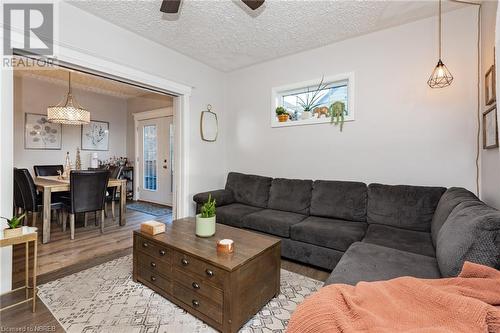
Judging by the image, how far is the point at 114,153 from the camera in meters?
5.98

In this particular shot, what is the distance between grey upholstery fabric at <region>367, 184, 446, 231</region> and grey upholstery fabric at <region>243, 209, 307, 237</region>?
77 centimetres

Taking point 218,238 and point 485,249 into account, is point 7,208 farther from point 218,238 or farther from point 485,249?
point 485,249

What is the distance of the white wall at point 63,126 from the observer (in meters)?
4.46

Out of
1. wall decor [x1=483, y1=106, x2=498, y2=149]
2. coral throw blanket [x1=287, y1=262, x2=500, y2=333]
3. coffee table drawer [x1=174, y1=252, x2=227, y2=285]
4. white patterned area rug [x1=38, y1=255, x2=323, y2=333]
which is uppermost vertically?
wall decor [x1=483, y1=106, x2=498, y2=149]

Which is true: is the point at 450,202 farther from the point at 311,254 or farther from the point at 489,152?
the point at 311,254

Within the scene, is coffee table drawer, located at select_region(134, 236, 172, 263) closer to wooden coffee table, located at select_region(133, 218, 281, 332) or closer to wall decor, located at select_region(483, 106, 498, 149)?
wooden coffee table, located at select_region(133, 218, 281, 332)

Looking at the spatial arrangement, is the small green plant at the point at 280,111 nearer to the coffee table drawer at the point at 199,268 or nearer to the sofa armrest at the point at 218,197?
the sofa armrest at the point at 218,197

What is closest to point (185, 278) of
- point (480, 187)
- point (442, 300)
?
point (442, 300)

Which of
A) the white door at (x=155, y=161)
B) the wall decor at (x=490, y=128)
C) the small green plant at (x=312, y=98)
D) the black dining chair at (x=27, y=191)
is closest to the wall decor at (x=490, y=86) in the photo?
the wall decor at (x=490, y=128)

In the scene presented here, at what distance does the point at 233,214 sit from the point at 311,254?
1021 millimetres

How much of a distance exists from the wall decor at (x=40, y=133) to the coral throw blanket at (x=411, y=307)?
587cm

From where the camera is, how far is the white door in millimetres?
5395

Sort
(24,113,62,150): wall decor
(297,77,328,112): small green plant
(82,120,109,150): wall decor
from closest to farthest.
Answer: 1. (297,77,328,112): small green plant
2. (24,113,62,150): wall decor
3. (82,120,109,150): wall decor

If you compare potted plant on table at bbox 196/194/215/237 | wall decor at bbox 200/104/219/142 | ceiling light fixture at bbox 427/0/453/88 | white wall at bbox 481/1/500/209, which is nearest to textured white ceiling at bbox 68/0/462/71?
white wall at bbox 481/1/500/209
